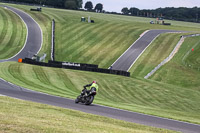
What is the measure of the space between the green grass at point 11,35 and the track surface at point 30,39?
1088mm

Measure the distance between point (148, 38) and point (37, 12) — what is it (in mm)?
39438

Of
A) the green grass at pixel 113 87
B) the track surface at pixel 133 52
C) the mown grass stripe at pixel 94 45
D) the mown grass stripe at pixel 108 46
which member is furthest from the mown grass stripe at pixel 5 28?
the green grass at pixel 113 87

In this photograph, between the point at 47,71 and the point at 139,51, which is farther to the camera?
the point at 139,51

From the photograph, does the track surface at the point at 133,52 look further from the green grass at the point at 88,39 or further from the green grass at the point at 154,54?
the green grass at the point at 88,39

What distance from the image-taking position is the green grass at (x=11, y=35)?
75.5m

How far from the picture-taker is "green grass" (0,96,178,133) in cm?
1470

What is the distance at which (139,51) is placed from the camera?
80062mm

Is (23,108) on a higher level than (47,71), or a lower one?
higher

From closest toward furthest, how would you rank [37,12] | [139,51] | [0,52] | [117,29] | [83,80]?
[83,80], [0,52], [139,51], [117,29], [37,12]

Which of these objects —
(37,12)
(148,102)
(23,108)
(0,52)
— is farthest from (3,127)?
(37,12)

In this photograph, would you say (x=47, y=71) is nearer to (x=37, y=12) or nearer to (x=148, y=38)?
(x=148, y=38)

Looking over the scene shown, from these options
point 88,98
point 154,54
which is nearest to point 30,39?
point 154,54

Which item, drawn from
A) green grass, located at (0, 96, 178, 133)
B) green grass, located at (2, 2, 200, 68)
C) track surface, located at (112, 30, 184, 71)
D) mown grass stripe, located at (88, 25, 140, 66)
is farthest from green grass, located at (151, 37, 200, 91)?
green grass, located at (0, 96, 178, 133)

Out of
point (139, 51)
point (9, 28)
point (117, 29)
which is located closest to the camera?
point (139, 51)
